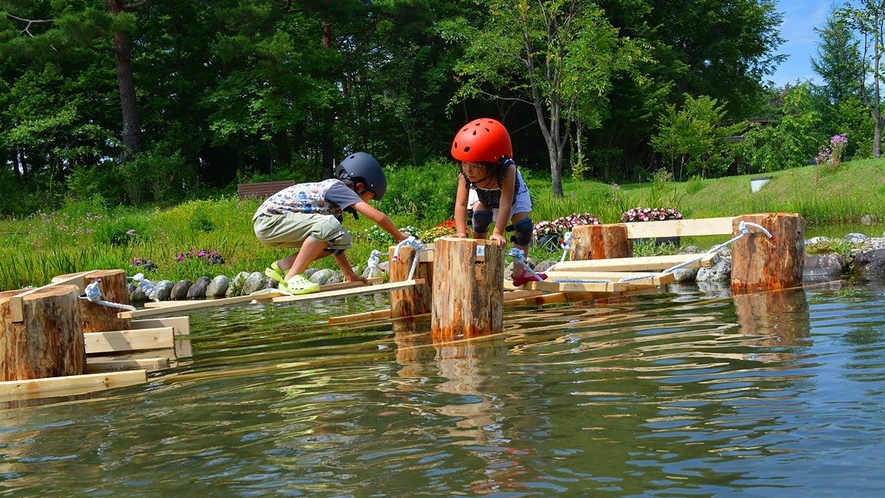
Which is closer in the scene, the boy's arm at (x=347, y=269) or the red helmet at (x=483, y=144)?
the red helmet at (x=483, y=144)

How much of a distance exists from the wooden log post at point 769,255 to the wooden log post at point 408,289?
10.1 feet

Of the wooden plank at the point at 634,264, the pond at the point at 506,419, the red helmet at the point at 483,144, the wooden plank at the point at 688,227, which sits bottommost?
the pond at the point at 506,419

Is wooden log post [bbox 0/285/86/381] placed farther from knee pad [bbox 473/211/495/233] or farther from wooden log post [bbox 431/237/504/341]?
knee pad [bbox 473/211/495/233]

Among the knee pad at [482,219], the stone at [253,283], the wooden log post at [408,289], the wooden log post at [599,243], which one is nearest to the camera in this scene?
the knee pad at [482,219]

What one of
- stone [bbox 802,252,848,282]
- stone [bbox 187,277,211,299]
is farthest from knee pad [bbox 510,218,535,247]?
stone [bbox 187,277,211,299]

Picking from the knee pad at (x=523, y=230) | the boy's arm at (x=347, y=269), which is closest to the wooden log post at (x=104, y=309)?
the boy's arm at (x=347, y=269)

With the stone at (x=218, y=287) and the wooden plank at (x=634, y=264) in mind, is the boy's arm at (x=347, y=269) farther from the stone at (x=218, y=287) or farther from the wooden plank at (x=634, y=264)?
the stone at (x=218, y=287)

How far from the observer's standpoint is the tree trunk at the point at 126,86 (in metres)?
29.7

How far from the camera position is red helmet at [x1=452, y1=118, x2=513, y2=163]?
6.93m

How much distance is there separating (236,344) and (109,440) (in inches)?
143

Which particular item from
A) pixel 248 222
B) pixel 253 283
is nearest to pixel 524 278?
pixel 253 283

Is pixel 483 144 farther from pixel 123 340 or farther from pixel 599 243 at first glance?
pixel 599 243

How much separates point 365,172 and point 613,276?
2.52 metres

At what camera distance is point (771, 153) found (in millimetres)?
35562
